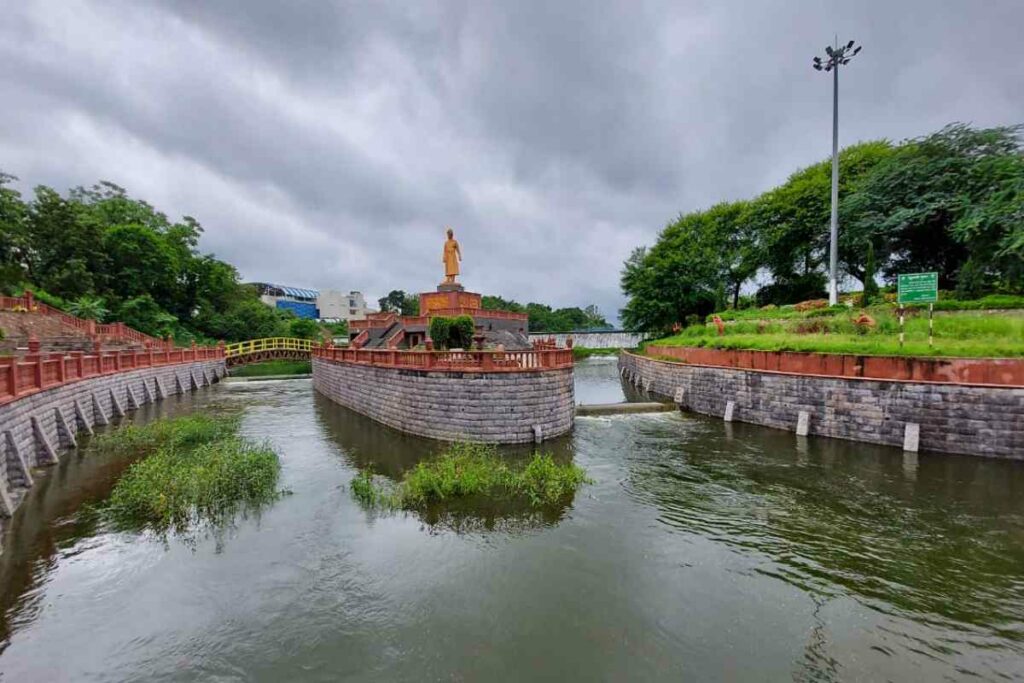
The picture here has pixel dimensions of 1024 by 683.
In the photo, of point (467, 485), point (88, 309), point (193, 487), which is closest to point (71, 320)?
point (88, 309)

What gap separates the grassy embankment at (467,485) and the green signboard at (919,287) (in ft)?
38.4

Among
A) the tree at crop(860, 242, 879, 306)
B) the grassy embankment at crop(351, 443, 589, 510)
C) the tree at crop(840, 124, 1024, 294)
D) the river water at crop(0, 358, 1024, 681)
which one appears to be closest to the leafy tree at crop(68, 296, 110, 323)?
the river water at crop(0, 358, 1024, 681)

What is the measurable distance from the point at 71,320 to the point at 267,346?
48.6 ft

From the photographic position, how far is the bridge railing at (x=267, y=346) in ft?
123

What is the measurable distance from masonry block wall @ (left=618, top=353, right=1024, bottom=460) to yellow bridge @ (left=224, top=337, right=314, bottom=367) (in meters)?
34.8

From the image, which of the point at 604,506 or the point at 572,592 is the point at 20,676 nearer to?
the point at 572,592

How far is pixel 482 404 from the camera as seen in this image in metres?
13.2

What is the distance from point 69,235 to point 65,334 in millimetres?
16167

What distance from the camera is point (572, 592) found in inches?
250

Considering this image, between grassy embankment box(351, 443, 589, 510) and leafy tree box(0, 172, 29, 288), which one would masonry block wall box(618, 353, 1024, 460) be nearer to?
grassy embankment box(351, 443, 589, 510)

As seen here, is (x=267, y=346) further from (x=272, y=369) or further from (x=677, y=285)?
(x=677, y=285)

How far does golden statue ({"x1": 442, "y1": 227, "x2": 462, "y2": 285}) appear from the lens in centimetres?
2684

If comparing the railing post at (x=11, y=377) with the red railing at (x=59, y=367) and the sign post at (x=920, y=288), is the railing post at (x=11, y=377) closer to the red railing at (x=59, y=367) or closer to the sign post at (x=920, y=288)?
the red railing at (x=59, y=367)

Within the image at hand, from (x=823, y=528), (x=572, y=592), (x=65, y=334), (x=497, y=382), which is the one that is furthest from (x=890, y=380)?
(x=65, y=334)
